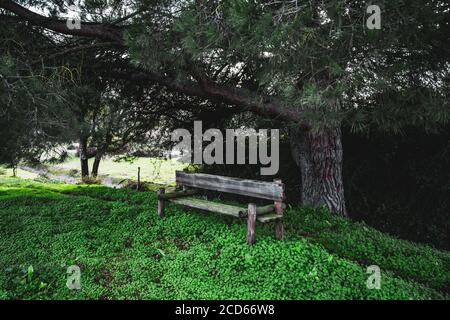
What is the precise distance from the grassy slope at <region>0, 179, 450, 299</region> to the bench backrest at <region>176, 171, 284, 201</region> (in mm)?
599

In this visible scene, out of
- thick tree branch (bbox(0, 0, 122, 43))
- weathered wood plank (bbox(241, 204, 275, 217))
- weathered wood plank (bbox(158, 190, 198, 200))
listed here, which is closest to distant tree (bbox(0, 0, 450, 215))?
thick tree branch (bbox(0, 0, 122, 43))

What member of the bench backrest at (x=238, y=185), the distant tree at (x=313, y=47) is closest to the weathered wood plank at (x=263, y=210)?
the bench backrest at (x=238, y=185)

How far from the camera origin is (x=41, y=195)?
8.79m

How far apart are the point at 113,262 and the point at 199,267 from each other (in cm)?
131

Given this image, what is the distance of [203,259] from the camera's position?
452cm

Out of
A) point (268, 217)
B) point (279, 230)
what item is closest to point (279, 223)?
point (279, 230)

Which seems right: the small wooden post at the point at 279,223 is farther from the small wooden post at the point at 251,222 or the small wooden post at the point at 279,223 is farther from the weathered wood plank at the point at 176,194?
the weathered wood plank at the point at 176,194

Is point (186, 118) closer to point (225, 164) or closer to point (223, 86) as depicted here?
point (225, 164)

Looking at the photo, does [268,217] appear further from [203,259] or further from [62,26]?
[62,26]

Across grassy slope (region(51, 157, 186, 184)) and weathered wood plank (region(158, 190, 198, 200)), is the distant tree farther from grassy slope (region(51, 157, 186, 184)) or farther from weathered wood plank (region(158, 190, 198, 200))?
grassy slope (region(51, 157, 186, 184))

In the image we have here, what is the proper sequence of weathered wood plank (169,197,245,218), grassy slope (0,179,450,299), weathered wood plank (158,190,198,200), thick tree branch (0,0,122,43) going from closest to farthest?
1. grassy slope (0,179,450,299)
2. weathered wood plank (169,197,245,218)
3. thick tree branch (0,0,122,43)
4. weathered wood plank (158,190,198,200)

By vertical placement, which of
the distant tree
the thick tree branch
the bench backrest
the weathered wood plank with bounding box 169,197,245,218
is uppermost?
the thick tree branch

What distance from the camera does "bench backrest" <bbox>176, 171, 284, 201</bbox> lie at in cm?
496

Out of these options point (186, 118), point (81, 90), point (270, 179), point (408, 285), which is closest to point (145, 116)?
point (186, 118)
